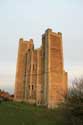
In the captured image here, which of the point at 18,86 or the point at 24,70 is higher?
the point at 24,70

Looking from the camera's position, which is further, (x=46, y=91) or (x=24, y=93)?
(x=24, y=93)

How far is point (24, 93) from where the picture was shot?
47594mm

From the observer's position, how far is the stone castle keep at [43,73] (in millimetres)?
41438

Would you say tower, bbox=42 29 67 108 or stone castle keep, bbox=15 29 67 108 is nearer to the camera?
tower, bbox=42 29 67 108

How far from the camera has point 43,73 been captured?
1748 inches

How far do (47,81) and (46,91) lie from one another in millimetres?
1796

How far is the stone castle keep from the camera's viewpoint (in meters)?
41.4

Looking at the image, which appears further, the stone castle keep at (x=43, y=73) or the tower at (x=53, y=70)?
the stone castle keep at (x=43, y=73)

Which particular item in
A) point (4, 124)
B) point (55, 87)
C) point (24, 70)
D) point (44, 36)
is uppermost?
point (44, 36)

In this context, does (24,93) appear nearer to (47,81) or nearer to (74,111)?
(47,81)

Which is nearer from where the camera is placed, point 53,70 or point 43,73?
point 53,70

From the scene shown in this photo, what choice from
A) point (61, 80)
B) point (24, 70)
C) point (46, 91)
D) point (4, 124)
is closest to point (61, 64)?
point (61, 80)

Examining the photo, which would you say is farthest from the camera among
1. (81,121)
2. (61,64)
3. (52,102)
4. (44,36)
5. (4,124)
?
(44,36)

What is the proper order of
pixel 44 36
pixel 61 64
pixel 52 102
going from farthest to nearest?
pixel 44 36
pixel 61 64
pixel 52 102
